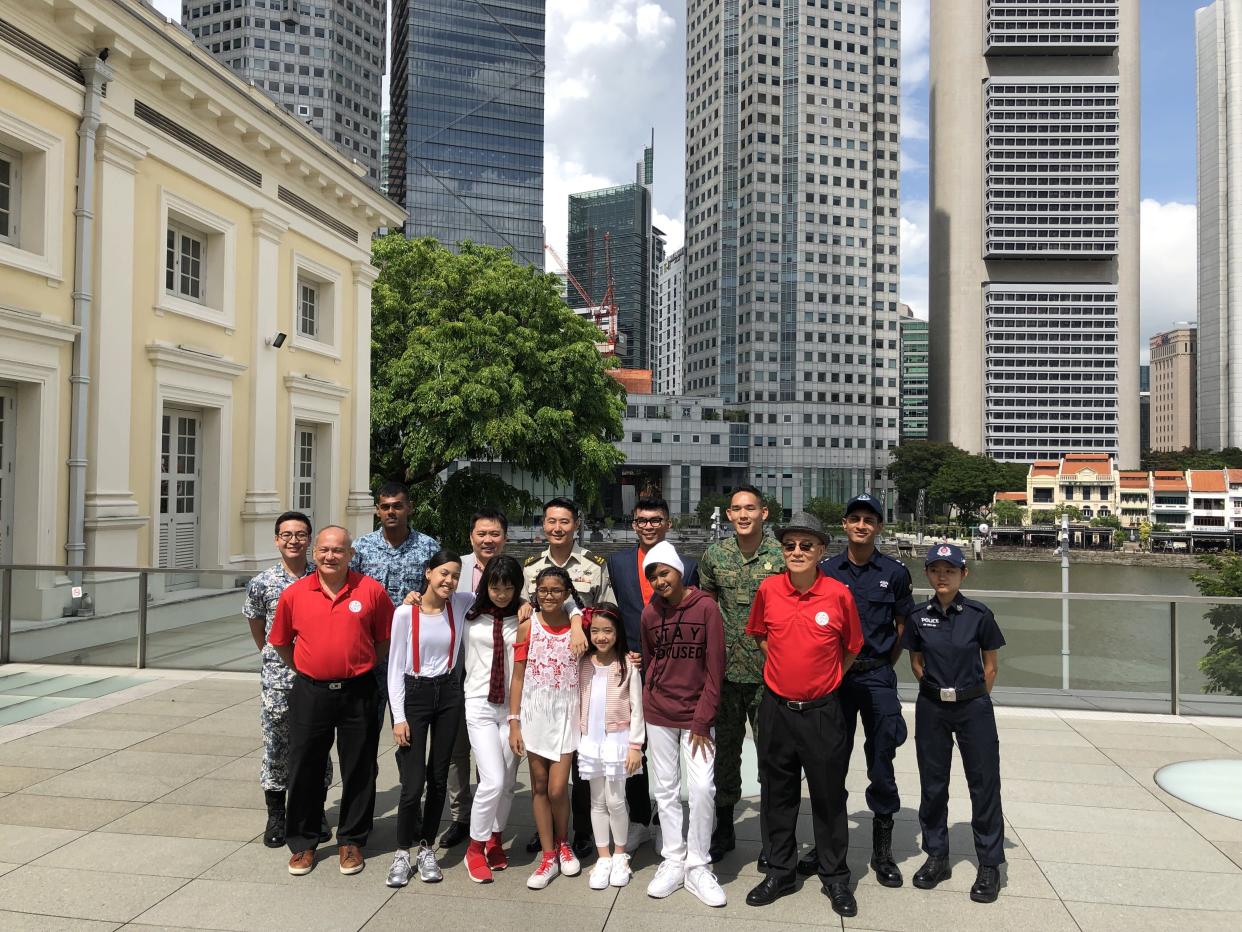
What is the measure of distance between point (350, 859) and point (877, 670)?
280 cm

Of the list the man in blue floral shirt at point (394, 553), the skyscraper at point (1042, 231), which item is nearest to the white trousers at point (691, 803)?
the man in blue floral shirt at point (394, 553)

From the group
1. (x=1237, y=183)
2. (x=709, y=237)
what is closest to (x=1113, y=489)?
(x=709, y=237)

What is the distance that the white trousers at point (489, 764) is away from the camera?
4203 mm

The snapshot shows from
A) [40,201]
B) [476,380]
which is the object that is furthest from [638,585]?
[476,380]

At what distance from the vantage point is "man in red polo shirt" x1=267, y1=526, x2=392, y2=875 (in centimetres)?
423

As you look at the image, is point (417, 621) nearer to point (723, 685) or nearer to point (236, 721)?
point (723, 685)

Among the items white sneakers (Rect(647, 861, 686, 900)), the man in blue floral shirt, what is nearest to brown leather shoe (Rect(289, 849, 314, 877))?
the man in blue floral shirt

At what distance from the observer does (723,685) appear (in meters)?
4.48

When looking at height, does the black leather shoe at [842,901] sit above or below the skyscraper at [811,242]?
below

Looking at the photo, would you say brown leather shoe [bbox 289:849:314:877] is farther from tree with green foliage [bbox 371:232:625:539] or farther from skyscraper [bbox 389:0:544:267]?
skyscraper [bbox 389:0:544:267]

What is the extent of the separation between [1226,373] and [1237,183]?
32782mm

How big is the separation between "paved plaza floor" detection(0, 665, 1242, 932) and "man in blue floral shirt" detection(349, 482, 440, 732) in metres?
1.41

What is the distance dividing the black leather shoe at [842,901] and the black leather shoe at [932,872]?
39cm

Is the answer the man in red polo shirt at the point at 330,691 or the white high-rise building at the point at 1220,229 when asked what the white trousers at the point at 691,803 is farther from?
the white high-rise building at the point at 1220,229
